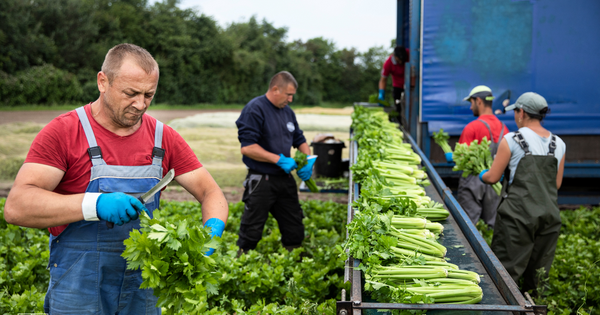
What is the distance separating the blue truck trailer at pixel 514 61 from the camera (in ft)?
21.9

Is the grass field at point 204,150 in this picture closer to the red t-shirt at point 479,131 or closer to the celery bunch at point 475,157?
the red t-shirt at point 479,131

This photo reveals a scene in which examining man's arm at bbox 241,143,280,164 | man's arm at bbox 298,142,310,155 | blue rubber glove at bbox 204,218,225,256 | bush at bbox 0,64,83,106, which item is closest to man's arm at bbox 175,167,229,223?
blue rubber glove at bbox 204,218,225,256

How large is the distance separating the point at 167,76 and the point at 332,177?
29.7 m

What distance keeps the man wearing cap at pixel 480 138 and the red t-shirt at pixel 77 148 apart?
4.08m

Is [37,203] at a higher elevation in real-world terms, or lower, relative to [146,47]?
lower

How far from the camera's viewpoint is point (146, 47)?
1388 inches

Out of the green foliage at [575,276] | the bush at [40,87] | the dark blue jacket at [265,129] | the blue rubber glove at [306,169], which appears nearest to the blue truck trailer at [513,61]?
the blue rubber glove at [306,169]

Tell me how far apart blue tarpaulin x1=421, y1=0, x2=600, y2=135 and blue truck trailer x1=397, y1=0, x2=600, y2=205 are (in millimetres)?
13

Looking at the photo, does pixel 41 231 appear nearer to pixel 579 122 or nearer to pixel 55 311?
pixel 55 311

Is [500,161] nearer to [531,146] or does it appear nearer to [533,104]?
[531,146]

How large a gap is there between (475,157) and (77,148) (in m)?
4.04

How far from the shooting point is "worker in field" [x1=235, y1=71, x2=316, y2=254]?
543 centimetres

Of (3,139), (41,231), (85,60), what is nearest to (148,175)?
(41,231)

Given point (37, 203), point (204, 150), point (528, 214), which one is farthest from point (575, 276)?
point (204, 150)
